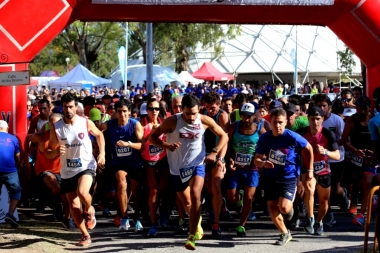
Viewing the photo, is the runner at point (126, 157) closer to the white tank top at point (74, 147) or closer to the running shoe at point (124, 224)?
the running shoe at point (124, 224)

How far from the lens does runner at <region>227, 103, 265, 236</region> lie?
9.83m

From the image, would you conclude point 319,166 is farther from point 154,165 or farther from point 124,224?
point 124,224

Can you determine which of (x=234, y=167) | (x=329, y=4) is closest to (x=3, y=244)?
(x=234, y=167)

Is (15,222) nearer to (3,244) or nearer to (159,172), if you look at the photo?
(3,244)

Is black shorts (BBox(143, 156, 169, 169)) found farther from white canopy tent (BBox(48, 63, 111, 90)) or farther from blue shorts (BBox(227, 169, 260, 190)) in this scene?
white canopy tent (BBox(48, 63, 111, 90))

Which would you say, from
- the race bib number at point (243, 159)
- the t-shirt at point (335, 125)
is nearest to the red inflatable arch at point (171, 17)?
the t-shirt at point (335, 125)

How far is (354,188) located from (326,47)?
4838 centimetres

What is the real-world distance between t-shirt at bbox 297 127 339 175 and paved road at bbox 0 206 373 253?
0.92m

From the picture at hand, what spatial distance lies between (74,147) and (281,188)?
8.81 ft

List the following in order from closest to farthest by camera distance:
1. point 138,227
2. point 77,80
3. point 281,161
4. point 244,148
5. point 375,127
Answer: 1. point 375,127
2. point 281,161
3. point 244,148
4. point 138,227
5. point 77,80

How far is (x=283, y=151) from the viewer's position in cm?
894

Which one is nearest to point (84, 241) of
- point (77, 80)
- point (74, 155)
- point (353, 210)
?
point (74, 155)

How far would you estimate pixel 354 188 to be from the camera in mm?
11617

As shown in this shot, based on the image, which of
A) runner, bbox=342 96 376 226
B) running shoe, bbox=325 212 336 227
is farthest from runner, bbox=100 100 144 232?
runner, bbox=342 96 376 226
